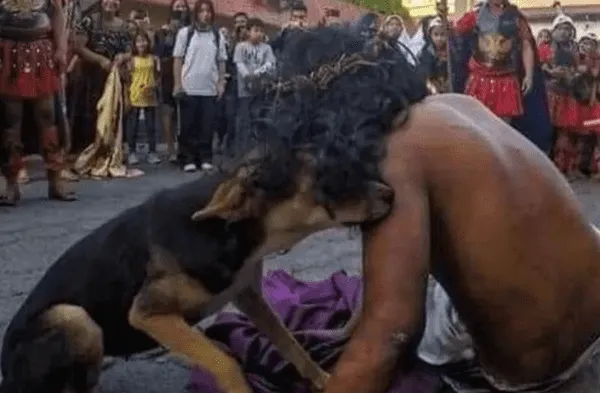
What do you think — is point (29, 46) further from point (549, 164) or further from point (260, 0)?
point (260, 0)

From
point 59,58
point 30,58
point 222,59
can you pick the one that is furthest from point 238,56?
point 30,58

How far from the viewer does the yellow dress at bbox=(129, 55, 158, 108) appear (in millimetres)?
11758

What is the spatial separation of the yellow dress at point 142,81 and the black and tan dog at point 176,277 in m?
8.78

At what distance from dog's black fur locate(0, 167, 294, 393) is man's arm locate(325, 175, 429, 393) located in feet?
1.44

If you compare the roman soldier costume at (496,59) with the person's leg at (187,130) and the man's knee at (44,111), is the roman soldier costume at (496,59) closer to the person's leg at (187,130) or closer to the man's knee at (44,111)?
the person's leg at (187,130)

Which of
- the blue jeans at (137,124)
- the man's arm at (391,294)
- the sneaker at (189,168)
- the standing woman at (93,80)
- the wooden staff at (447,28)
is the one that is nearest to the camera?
the man's arm at (391,294)

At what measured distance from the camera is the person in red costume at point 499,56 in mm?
10266

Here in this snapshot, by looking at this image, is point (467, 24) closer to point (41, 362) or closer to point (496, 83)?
point (496, 83)

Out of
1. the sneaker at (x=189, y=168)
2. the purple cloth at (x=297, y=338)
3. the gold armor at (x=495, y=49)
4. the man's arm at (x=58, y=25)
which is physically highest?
the man's arm at (x=58, y=25)


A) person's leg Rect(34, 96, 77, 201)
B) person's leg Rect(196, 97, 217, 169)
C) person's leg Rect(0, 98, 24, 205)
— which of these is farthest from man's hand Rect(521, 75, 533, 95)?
person's leg Rect(0, 98, 24, 205)

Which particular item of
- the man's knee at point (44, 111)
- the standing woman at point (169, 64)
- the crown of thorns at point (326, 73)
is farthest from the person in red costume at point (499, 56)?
the crown of thorns at point (326, 73)

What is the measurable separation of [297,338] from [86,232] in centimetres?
358

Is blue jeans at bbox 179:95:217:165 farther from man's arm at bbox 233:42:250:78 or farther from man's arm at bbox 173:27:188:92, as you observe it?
man's arm at bbox 233:42:250:78

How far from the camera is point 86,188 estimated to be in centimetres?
987
